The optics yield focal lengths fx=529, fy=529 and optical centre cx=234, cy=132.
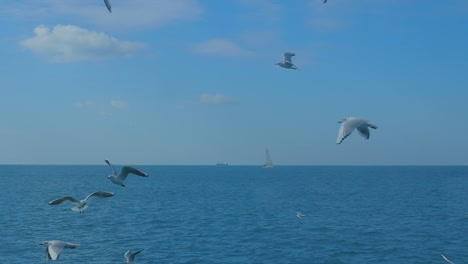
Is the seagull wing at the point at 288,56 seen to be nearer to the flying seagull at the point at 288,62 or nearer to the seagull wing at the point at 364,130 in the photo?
the flying seagull at the point at 288,62

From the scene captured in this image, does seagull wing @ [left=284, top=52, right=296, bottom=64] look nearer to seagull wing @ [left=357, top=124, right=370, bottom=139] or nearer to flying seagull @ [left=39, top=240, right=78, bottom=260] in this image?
seagull wing @ [left=357, top=124, right=370, bottom=139]

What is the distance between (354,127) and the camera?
17.2 metres

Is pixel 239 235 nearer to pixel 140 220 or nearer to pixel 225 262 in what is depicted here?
pixel 225 262

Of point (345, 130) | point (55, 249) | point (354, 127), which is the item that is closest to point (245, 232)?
point (55, 249)

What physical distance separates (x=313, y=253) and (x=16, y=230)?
37.5 meters

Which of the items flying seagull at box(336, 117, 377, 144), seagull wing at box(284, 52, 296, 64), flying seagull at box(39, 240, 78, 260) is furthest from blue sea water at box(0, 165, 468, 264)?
flying seagull at box(336, 117, 377, 144)

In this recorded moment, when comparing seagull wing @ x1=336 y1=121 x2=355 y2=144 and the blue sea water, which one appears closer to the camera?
seagull wing @ x1=336 y1=121 x2=355 y2=144

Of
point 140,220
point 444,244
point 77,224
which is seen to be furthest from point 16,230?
point 444,244

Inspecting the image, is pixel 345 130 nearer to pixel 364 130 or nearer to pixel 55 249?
pixel 364 130

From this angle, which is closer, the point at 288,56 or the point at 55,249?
the point at 55,249

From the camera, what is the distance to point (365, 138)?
16500 mm

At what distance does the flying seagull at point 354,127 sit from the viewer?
655 inches

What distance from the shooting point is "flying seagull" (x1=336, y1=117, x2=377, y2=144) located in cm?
1662

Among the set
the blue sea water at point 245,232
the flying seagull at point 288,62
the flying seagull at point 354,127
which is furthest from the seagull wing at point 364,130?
the blue sea water at point 245,232
